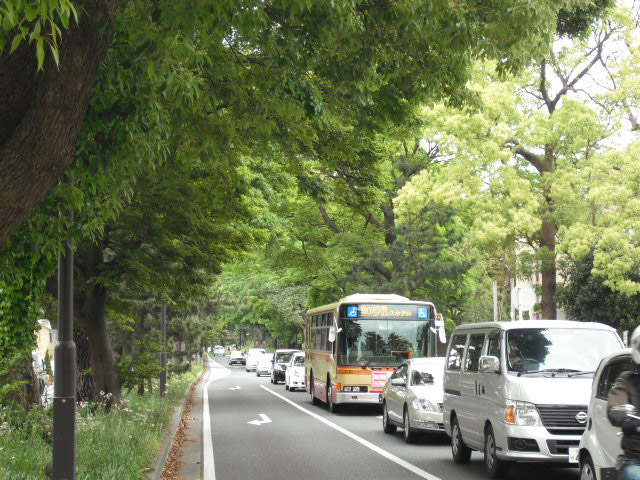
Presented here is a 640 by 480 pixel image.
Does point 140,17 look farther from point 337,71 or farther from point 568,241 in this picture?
point 568,241

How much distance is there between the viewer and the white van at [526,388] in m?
11.0

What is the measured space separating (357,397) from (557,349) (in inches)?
484

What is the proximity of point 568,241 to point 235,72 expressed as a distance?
1939cm

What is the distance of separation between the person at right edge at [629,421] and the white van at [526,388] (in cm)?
444

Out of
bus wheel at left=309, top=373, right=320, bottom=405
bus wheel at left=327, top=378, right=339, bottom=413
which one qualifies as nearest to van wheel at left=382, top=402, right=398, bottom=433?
bus wheel at left=327, top=378, right=339, bottom=413

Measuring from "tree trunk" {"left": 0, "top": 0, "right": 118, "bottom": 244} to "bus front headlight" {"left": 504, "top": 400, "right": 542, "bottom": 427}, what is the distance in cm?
680

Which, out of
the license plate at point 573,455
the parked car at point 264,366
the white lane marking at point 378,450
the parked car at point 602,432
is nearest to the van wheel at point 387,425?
the white lane marking at point 378,450

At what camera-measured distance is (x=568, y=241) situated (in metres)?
27.8

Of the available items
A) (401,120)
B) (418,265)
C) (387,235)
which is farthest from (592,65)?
(401,120)

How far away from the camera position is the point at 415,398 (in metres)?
16.2

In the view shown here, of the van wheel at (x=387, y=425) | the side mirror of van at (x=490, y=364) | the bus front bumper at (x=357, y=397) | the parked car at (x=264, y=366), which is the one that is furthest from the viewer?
the parked car at (x=264, y=366)

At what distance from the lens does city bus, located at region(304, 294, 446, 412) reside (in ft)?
77.9

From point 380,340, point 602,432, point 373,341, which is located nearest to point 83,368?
point 373,341

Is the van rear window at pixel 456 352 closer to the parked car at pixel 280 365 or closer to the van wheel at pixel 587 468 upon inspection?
the van wheel at pixel 587 468
